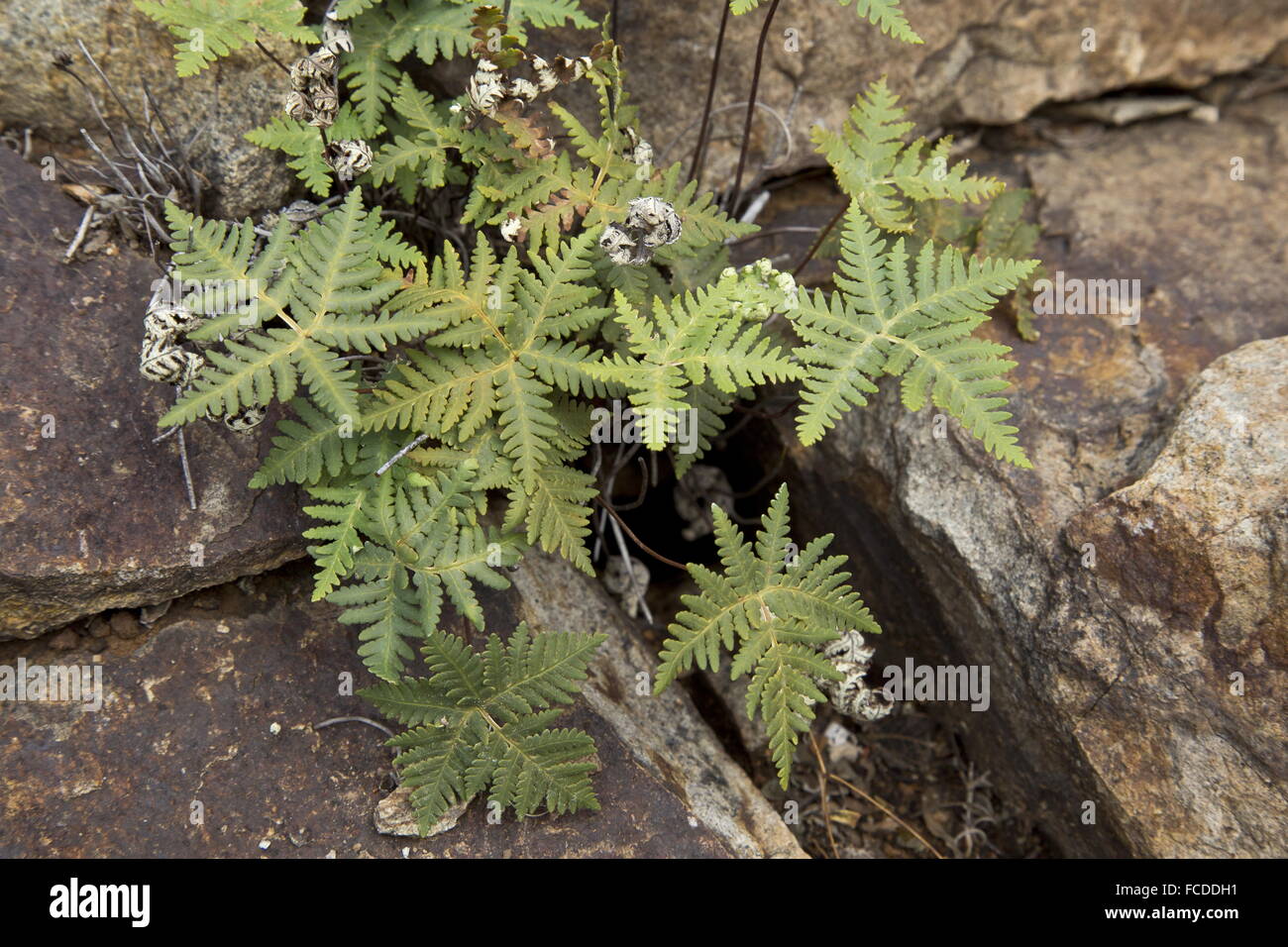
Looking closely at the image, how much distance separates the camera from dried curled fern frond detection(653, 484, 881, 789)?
3.06m

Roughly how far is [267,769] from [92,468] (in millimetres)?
1180

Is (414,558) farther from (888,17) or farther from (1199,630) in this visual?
(1199,630)

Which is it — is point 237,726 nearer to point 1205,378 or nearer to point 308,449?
point 308,449

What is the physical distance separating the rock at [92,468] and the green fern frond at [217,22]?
0.84 metres

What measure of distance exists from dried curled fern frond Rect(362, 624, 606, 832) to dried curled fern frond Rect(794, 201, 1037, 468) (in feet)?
3.68

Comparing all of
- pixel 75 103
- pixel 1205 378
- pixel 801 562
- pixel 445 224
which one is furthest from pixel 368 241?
pixel 1205 378

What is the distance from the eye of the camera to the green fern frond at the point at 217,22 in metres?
A: 3.34

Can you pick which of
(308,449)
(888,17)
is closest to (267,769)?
(308,449)

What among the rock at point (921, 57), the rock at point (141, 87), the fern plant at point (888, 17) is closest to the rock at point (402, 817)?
the rock at point (141, 87)

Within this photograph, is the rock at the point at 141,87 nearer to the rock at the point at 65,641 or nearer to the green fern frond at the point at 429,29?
the green fern frond at the point at 429,29

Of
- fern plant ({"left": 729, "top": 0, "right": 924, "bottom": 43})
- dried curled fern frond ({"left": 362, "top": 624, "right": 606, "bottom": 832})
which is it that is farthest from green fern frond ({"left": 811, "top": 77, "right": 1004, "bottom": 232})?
dried curled fern frond ({"left": 362, "top": 624, "right": 606, "bottom": 832})

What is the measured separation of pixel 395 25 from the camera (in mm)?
3695

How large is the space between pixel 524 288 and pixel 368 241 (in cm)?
54

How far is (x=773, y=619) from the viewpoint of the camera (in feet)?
10.5
